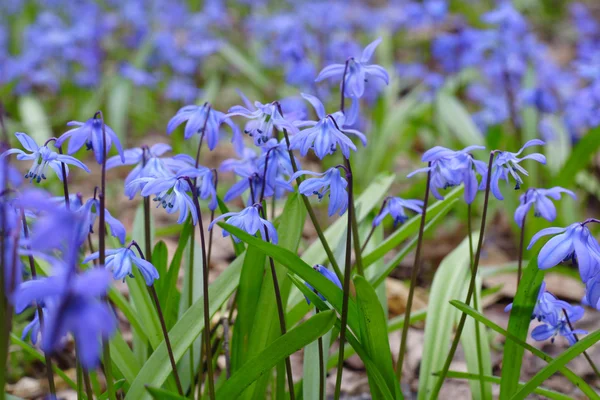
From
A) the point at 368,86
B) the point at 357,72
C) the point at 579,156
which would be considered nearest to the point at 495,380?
the point at 357,72

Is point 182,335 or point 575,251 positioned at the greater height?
point 575,251

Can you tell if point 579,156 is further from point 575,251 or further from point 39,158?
point 39,158

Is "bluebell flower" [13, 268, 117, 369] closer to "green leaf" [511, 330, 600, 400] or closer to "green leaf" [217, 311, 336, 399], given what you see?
"green leaf" [217, 311, 336, 399]

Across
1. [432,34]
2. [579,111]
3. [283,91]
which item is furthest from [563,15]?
[579,111]

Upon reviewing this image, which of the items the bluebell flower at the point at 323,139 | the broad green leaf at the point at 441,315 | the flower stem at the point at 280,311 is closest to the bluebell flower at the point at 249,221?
the flower stem at the point at 280,311

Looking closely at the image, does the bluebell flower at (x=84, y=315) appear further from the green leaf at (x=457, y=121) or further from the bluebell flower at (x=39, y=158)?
the green leaf at (x=457, y=121)
